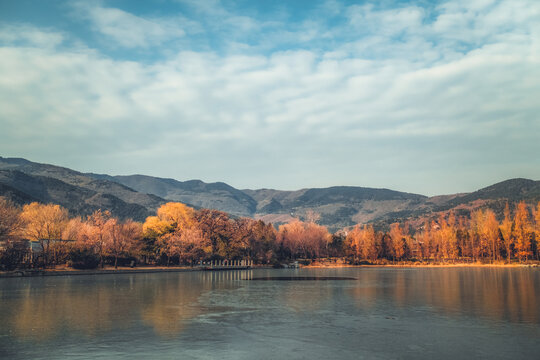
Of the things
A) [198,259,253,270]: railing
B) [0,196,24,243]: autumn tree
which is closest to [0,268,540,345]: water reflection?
[0,196,24,243]: autumn tree

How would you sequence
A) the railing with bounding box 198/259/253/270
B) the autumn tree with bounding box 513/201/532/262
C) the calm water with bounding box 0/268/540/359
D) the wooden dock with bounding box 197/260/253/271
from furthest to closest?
the autumn tree with bounding box 513/201/532/262 < the railing with bounding box 198/259/253/270 < the wooden dock with bounding box 197/260/253/271 < the calm water with bounding box 0/268/540/359

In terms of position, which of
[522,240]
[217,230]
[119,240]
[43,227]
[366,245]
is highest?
[43,227]

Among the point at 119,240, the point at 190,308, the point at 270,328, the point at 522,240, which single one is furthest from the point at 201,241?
the point at 522,240

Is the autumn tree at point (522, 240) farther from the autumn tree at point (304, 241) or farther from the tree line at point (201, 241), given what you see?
the autumn tree at point (304, 241)

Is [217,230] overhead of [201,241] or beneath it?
overhead

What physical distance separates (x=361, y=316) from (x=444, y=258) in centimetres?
13413

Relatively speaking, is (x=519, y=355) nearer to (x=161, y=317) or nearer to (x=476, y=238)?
(x=161, y=317)

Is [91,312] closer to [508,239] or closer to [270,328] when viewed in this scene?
[270,328]

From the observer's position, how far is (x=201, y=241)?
11050 cm

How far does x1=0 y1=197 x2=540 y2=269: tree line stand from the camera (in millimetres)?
84875

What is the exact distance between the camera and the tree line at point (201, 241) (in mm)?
84875

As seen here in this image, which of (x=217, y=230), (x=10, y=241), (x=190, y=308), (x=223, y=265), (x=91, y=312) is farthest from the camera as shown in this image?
(x=217, y=230)

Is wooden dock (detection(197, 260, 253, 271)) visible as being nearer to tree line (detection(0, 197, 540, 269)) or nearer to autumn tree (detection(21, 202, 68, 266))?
tree line (detection(0, 197, 540, 269))

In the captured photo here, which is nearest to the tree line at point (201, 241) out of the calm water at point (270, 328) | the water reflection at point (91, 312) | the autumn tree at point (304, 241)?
the autumn tree at point (304, 241)
